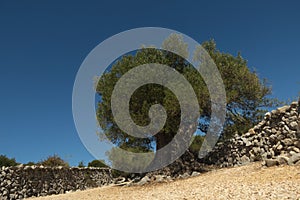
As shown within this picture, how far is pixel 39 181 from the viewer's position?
60.6 feet

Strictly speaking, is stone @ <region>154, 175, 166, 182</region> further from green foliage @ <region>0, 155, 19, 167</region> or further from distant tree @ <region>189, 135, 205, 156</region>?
green foliage @ <region>0, 155, 19, 167</region>

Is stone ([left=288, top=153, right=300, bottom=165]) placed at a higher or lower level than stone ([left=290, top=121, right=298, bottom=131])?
lower

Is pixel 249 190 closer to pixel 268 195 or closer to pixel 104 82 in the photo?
pixel 268 195

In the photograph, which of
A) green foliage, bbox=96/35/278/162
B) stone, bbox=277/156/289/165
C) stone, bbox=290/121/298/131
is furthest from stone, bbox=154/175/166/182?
stone, bbox=290/121/298/131

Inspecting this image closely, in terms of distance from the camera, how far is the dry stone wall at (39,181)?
17.1m

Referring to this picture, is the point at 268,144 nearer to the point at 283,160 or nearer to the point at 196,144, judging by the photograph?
the point at 283,160

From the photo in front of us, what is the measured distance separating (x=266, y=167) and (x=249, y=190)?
3322 mm

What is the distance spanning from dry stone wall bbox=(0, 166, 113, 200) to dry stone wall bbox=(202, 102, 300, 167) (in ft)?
35.0

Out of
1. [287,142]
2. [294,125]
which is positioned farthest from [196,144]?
[294,125]

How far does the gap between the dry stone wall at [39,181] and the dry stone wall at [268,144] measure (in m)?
10.7

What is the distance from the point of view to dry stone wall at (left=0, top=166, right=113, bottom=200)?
1708cm

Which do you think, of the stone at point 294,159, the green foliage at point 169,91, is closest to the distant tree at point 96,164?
the green foliage at point 169,91

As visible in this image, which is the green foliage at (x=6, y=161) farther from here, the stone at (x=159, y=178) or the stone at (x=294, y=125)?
the stone at (x=294, y=125)

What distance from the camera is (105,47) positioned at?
14156 mm
